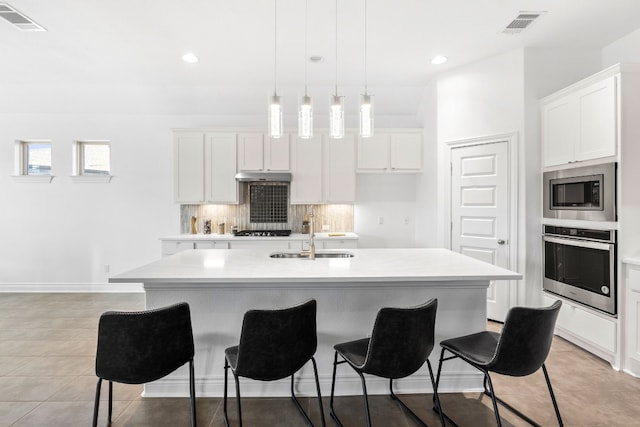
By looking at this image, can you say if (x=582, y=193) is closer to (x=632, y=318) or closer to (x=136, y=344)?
(x=632, y=318)

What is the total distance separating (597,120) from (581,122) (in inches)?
6.3

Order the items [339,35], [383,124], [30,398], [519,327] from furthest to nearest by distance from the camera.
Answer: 1. [383,124]
2. [339,35]
3. [30,398]
4. [519,327]

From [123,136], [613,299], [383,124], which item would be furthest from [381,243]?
[123,136]

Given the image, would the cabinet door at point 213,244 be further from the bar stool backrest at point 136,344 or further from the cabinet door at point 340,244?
the bar stool backrest at point 136,344

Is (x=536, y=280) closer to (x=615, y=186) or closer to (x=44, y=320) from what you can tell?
(x=615, y=186)

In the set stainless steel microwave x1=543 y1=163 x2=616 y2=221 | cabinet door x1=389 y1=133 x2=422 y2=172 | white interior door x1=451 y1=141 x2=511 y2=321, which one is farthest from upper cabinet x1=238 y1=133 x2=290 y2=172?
stainless steel microwave x1=543 y1=163 x2=616 y2=221

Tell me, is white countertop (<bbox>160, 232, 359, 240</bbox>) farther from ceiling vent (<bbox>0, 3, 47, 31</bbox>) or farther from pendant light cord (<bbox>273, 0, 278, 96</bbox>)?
ceiling vent (<bbox>0, 3, 47, 31</bbox>)

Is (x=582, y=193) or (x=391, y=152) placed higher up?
(x=391, y=152)

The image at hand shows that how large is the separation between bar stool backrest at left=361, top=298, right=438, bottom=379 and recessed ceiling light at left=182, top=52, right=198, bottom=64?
3.55 metres

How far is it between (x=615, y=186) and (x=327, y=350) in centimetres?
265

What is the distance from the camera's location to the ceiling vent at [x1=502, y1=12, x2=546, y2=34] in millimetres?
3107

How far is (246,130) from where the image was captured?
5020 mm

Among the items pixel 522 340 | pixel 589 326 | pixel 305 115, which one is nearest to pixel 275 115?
pixel 305 115

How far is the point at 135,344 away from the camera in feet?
5.68
